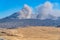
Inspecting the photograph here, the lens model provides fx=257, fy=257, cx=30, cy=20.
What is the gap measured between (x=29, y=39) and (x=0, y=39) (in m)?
7.78

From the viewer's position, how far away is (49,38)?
55625 mm

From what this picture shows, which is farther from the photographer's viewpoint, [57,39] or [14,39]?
[57,39]

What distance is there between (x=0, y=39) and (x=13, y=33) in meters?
8.83

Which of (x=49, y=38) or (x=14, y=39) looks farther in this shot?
(x=49, y=38)

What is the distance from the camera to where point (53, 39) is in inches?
2117

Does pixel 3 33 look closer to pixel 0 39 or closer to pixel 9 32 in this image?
pixel 9 32

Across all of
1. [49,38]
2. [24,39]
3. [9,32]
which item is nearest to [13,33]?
[9,32]

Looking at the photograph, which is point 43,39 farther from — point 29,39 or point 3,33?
point 3,33

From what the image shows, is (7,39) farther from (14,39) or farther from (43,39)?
(43,39)

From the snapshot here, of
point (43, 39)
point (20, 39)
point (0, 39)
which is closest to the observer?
point (0, 39)

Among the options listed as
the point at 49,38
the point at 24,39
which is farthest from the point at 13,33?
the point at 49,38

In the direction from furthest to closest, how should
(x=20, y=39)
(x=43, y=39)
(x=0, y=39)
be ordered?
(x=43, y=39), (x=20, y=39), (x=0, y=39)

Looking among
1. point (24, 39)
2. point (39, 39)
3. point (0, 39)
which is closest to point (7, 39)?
point (0, 39)

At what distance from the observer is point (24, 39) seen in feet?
169
